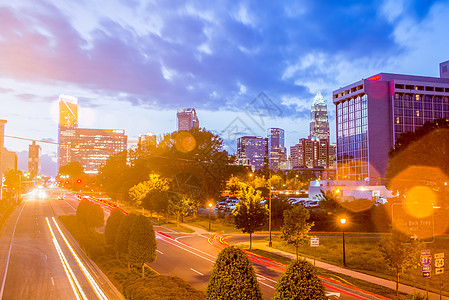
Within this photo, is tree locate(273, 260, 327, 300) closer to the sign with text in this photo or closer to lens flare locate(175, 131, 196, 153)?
the sign with text

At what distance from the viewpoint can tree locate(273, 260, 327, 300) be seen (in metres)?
8.79

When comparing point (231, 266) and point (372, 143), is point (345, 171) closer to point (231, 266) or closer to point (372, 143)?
point (372, 143)

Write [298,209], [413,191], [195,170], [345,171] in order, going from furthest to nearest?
[345,171], [195,170], [413,191], [298,209]

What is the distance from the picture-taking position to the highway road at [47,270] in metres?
20.2

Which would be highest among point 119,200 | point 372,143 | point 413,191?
point 372,143

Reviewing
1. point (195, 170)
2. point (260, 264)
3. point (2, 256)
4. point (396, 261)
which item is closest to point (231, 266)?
point (396, 261)

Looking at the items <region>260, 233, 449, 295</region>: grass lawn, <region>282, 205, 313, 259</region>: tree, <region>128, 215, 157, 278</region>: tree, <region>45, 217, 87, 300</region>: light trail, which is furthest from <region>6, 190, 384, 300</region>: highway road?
<region>260, 233, 449, 295</region>: grass lawn

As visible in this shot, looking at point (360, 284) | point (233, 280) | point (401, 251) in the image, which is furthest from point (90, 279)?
point (401, 251)

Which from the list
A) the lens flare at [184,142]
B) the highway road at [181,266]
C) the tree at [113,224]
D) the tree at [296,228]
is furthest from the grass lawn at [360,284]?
the lens flare at [184,142]

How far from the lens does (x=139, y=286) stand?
17.2 metres

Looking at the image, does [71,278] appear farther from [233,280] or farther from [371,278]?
[371,278]

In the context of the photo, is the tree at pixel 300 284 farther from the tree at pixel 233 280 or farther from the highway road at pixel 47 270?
the highway road at pixel 47 270

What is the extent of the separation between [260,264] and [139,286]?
13.1m

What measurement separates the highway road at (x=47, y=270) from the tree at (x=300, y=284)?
1323 cm
